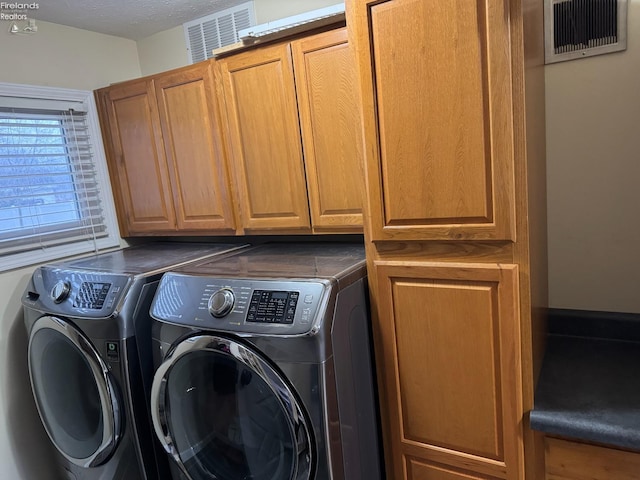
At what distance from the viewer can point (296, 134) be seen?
168 cm

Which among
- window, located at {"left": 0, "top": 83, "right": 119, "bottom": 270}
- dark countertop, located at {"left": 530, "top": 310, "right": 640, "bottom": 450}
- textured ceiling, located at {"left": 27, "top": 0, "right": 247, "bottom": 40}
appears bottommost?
dark countertop, located at {"left": 530, "top": 310, "right": 640, "bottom": 450}

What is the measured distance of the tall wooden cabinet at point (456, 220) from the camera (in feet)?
3.64

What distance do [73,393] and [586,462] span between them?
186 cm

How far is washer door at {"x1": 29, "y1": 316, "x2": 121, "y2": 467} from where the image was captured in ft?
5.28

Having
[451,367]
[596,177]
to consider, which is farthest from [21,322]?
[596,177]

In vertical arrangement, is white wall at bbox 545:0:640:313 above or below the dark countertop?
above

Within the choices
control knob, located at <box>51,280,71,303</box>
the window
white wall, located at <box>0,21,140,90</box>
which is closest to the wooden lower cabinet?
control knob, located at <box>51,280,71,303</box>

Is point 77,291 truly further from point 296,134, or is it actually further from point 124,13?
point 124,13

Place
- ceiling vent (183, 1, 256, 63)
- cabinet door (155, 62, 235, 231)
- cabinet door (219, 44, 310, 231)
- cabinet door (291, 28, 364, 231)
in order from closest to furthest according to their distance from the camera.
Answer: cabinet door (291, 28, 364, 231), cabinet door (219, 44, 310, 231), cabinet door (155, 62, 235, 231), ceiling vent (183, 1, 256, 63)

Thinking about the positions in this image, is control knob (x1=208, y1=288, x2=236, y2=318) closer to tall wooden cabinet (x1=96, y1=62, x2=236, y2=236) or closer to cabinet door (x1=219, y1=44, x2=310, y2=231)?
cabinet door (x1=219, y1=44, x2=310, y2=231)

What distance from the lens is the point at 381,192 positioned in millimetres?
1299

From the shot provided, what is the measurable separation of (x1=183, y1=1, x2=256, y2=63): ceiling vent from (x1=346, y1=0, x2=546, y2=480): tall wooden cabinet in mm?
1010

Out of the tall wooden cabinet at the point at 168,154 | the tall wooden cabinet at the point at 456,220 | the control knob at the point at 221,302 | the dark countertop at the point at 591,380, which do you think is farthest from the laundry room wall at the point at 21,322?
the dark countertop at the point at 591,380

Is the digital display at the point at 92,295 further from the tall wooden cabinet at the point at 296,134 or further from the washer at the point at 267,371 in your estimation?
the tall wooden cabinet at the point at 296,134
